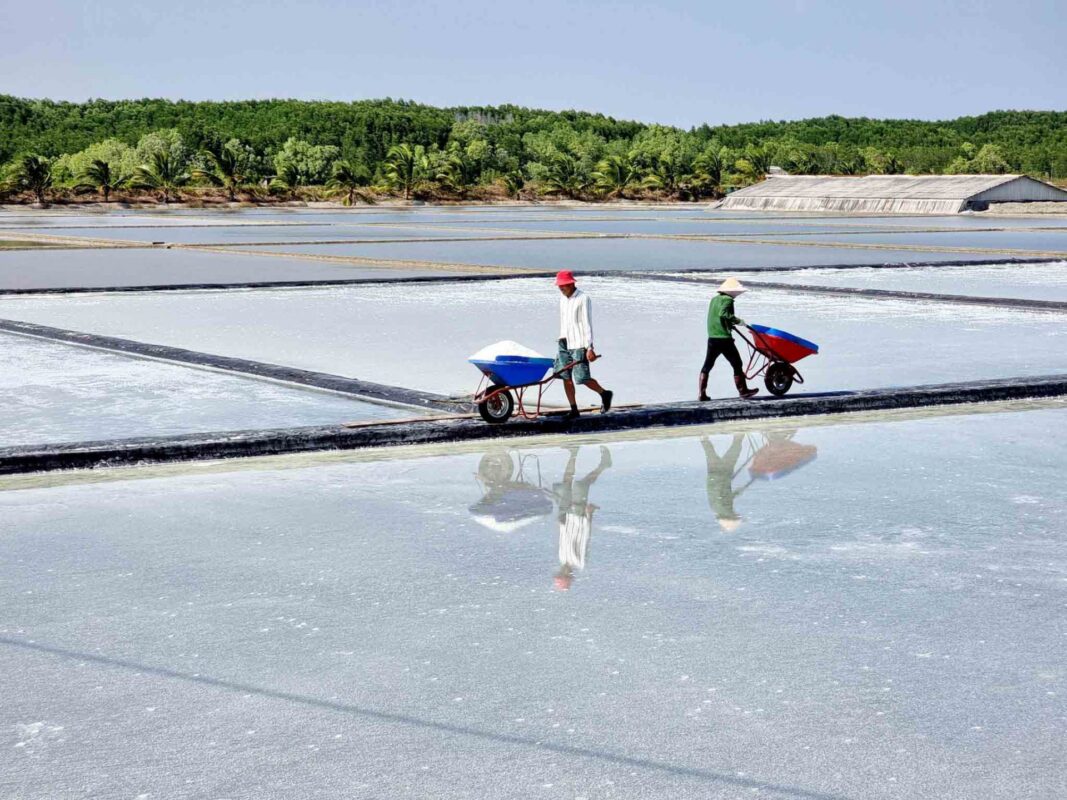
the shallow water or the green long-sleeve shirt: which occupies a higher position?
the green long-sleeve shirt

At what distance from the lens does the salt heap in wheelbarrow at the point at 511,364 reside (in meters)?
11.4

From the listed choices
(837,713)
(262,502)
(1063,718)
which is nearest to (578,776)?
(837,713)

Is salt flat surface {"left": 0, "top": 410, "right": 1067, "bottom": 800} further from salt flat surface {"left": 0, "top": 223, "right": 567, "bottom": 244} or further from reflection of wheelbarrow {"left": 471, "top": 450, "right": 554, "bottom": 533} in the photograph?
salt flat surface {"left": 0, "top": 223, "right": 567, "bottom": 244}

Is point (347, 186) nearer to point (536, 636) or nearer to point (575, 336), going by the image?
point (575, 336)

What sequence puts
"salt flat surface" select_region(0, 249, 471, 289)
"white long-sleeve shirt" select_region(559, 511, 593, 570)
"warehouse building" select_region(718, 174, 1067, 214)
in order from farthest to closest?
"warehouse building" select_region(718, 174, 1067, 214), "salt flat surface" select_region(0, 249, 471, 289), "white long-sleeve shirt" select_region(559, 511, 593, 570)

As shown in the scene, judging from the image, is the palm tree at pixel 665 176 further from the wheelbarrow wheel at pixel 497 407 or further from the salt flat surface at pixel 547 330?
the wheelbarrow wheel at pixel 497 407

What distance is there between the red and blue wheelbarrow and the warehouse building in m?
74.7

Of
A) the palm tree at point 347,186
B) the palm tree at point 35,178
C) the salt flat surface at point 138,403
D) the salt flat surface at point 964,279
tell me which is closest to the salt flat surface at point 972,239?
the salt flat surface at point 964,279

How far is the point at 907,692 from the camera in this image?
19.6 feet

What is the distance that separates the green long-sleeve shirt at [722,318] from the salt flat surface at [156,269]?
16.3 metres

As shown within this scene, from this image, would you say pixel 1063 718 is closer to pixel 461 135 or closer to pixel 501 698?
pixel 501 698

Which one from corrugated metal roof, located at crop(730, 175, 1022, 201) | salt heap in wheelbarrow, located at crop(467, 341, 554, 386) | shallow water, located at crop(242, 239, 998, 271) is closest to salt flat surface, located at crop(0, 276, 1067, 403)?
salt heap in wheelbarrow, located at crop(467, 341, 554, 386)

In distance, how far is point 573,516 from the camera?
9141mm

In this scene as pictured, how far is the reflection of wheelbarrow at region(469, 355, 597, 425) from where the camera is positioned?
37.7ft
